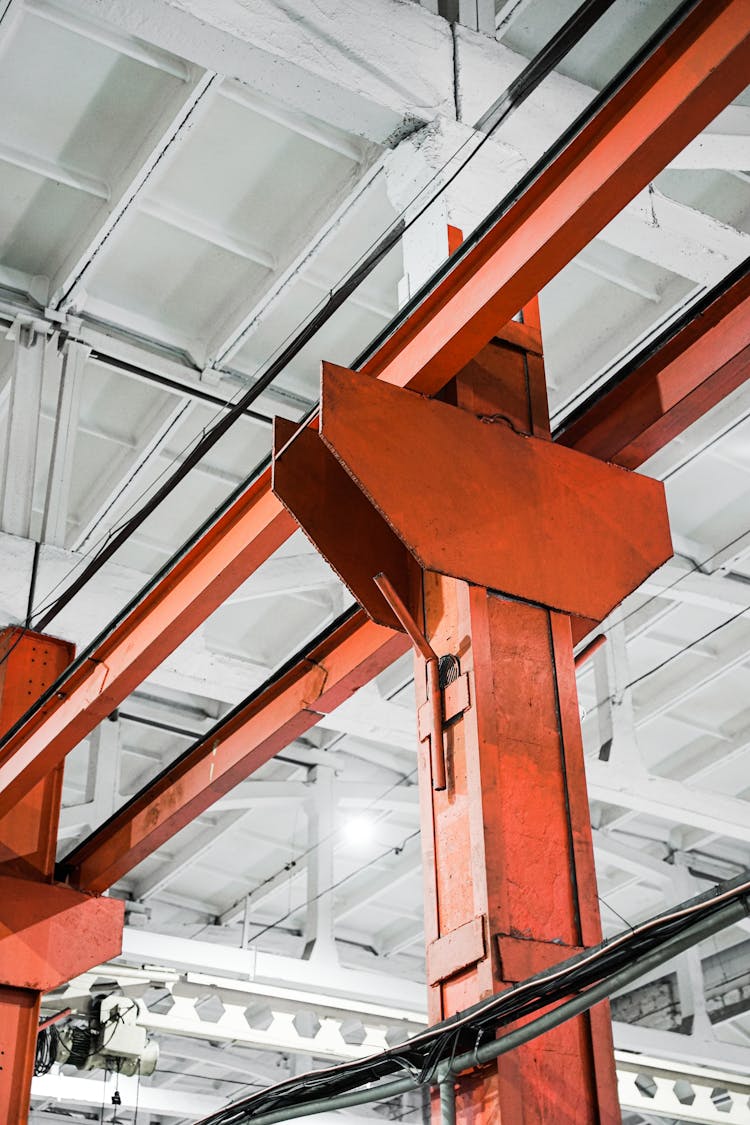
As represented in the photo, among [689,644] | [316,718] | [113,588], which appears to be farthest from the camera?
[689,644]

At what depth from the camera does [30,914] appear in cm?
835

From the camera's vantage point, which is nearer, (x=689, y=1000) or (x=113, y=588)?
(x=113, y=588)

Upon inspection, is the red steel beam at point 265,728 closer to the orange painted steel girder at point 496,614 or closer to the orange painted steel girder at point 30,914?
the orange painted steel girder at point 496,614

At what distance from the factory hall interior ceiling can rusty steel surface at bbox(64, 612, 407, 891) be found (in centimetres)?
106

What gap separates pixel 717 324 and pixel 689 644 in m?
10.2

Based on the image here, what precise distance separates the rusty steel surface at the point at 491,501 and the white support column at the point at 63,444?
16.1 feet

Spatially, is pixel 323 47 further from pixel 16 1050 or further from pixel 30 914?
pixel 16 1050

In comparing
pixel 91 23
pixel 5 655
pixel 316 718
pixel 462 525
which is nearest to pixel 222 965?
pixel 5 655

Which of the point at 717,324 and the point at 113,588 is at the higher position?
the point at 113,588

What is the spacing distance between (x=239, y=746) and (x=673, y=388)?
12.5 feet

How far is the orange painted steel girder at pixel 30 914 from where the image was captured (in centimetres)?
789

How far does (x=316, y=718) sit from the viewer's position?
7.50 meters

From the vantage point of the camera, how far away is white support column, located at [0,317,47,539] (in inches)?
→ 372

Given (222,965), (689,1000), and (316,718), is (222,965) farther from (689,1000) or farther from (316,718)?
(316,718)
